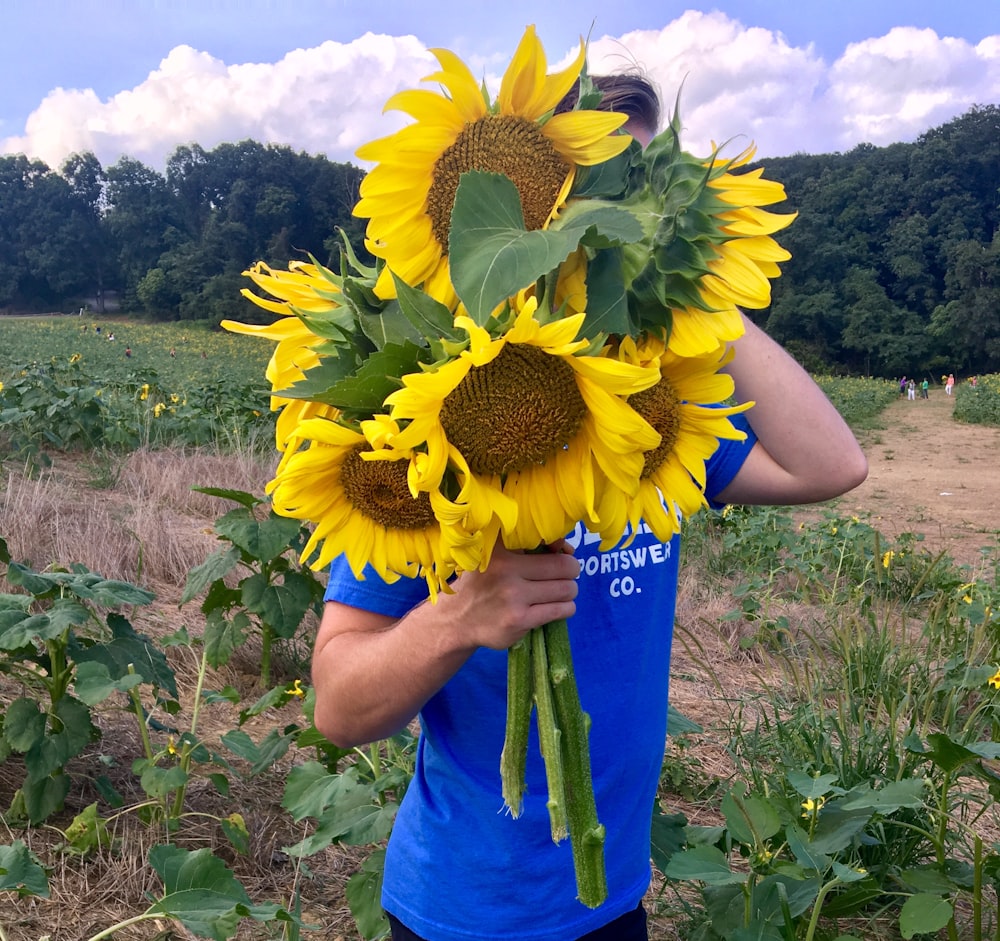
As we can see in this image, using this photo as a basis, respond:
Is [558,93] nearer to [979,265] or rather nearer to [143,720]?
[143,720]

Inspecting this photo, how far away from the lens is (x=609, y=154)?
0.72 metres

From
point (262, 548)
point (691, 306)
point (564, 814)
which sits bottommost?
point (262, 548)

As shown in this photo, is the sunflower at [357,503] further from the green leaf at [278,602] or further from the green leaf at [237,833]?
the green leaf at [278,602]

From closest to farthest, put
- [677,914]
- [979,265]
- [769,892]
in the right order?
[769,892]
[677,914]
[979,265]

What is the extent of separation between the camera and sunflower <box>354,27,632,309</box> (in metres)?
0.71

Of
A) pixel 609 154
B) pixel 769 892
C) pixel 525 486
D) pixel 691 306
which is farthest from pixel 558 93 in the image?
pixel 769 892

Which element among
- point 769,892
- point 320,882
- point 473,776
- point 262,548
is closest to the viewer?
point 473,776

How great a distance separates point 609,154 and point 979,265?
183 feet

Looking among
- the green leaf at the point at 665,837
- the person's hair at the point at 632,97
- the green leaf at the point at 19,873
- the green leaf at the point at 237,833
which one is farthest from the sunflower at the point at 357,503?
the green leaf at the point at 237,833

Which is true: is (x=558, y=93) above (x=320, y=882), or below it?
above

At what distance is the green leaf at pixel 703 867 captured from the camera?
1409 millimetres

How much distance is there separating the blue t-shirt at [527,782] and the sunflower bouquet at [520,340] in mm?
422

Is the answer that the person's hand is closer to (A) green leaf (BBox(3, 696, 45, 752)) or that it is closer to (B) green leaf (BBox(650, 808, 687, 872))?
(B) green leaf (BBox(650, 808, 687, 872))

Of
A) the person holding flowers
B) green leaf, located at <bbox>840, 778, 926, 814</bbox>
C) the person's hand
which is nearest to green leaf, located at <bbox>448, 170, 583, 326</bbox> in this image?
the person holding flowers
